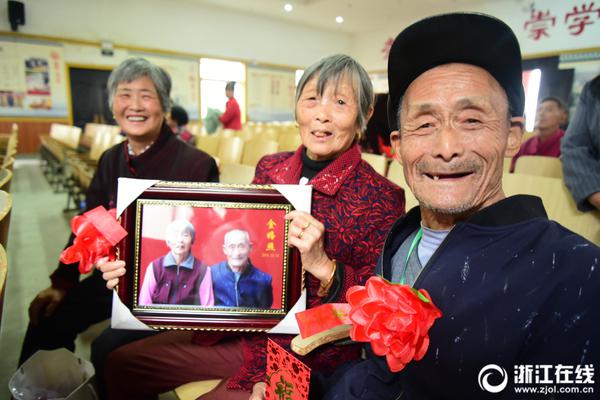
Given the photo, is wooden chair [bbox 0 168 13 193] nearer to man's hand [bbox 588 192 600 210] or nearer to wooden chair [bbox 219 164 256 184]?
wooden chair [bbox 219 164 256 184]

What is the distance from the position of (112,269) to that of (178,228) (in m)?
0.23

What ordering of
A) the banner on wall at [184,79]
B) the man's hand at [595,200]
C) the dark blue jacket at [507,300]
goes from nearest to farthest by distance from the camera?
1. the dark blue jacket at [507,300]
2. the man's hand at [595,200]
3. the banner on wall at [184,79]

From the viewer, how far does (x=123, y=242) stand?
1.08 meters

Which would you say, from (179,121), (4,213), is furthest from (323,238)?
(179,121)

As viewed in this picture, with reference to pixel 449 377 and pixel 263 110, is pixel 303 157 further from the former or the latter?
Answer: pixel 263 110

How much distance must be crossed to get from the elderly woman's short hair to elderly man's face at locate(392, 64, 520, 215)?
2.19 feet

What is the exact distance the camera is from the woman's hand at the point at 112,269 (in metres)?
1.06

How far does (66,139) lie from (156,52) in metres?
3.90

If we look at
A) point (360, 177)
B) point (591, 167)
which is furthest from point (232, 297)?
point (591, 167)

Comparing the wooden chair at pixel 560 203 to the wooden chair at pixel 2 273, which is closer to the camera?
the wooden chair at pixel 2 273

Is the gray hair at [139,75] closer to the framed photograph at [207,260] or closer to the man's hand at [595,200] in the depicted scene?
the framed photograph at [207,260]

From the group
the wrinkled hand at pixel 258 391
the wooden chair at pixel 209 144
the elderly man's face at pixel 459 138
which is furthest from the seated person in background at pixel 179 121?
the elderly man's face at pixel 459 138

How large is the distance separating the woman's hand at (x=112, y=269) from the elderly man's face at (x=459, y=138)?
2.86 ft

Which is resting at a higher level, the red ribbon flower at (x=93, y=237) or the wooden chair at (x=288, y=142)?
the wooden chair at (x=288, y=142)
